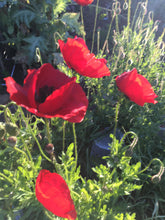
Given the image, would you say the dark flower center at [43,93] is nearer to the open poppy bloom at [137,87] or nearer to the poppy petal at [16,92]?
the poppy petal at [16,92]

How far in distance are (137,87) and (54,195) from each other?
53 centimetres

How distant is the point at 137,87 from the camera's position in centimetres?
88

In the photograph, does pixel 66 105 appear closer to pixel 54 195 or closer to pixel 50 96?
pixel 50 96

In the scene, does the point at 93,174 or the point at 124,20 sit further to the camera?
the point at 124,20

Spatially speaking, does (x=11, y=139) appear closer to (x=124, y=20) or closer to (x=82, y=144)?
(x=82, y=144)

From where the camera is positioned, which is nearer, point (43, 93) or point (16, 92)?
point (16, 92)

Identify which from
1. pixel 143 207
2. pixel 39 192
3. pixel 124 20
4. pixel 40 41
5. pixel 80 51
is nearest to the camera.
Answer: pixel 39 192

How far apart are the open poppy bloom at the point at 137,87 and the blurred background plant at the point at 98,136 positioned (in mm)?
154

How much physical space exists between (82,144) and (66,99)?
107cm

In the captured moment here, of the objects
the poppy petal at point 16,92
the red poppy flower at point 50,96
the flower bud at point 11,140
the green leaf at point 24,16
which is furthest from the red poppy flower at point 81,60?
the green leaf at point 24,16

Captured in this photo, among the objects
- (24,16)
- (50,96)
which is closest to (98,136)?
(50,96)

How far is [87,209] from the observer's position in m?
1.03

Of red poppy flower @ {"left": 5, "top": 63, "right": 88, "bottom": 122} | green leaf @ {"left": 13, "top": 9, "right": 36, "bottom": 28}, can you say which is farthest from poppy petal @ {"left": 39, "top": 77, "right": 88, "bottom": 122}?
green leaf @ {"left": 13, "top": 9, "right": 36, "bottom": 28}

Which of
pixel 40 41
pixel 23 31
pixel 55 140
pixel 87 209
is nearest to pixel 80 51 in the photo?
pixel 87 209
